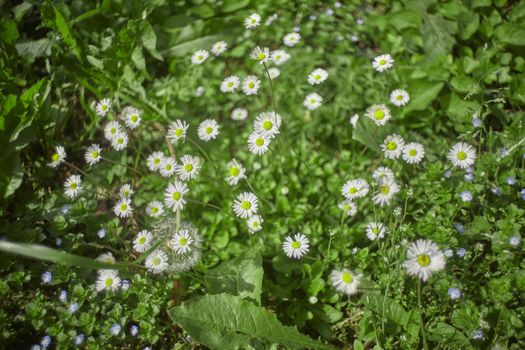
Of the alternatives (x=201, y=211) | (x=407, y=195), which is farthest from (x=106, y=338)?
(x=407, y=195)

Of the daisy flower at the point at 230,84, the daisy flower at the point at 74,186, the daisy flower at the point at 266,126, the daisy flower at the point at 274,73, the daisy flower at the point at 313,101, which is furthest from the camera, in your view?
the daisy flower at the point at 274,73

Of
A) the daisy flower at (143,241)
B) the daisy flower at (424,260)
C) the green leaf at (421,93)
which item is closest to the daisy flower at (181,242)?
the daisy flower at (143,241)

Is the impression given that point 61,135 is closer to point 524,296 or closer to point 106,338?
point 106,338

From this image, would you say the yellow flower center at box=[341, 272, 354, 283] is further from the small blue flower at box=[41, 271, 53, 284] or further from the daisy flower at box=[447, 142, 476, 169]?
the small blue flower at box=[41, 271, 53, 284]

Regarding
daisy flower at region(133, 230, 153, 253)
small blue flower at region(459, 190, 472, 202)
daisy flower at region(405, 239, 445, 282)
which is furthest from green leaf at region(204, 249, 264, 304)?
small blue flower at region(459, 190, 472, 202)

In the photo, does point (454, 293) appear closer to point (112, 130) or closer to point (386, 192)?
point (386, 192)

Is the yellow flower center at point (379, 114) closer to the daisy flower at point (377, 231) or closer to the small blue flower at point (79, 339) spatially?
the daisy flower at point (377, 231)
